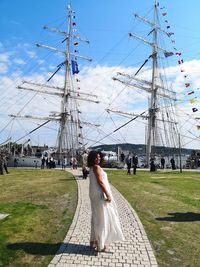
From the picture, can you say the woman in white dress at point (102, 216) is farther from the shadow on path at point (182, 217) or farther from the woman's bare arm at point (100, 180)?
the shadow on path at point (182, 217)

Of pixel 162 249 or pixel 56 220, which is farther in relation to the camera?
pixel 56 220

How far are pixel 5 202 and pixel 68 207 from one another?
2.56 metres

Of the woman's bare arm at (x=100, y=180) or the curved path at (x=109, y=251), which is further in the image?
the woman's bare arm at (x=100, y=180)

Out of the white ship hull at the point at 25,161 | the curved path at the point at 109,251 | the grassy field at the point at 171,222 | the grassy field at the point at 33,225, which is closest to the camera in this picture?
the curved path at the point at 109,251

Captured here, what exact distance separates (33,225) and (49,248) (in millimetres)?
1892

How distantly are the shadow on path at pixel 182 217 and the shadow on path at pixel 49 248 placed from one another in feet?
12.3

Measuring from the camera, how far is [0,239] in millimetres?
7184

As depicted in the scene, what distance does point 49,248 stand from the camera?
22.3ft

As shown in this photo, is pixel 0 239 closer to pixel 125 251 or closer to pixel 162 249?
pixel 125 251

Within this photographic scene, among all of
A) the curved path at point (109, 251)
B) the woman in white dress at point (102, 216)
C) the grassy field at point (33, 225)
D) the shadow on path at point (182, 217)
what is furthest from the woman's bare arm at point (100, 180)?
the shadow on path at point (182, 217)

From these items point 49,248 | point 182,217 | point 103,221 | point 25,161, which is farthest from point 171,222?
point 25,161

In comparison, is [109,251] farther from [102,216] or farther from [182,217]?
[182,217]

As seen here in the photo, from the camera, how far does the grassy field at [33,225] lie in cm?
631

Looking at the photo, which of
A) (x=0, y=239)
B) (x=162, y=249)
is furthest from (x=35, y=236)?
(x=162, y=249)
